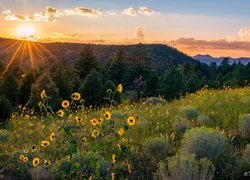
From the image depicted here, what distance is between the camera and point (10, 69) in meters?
58.4

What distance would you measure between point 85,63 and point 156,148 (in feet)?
178

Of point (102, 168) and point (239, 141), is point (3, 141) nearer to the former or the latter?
point (102, 168)

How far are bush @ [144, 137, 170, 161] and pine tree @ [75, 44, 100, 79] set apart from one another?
5341cm

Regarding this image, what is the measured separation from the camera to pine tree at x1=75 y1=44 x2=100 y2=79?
196ft

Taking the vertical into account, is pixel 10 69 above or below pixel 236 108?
below

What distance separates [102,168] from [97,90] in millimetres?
35240

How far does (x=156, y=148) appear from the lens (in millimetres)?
6738

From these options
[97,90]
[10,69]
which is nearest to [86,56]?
[10,69]

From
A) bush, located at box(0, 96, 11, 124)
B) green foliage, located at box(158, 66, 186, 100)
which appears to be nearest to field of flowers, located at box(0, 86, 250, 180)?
bush, located at box(0, 96, 11, 124)

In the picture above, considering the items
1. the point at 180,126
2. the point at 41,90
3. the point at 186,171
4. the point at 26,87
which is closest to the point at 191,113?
the point at 180,126

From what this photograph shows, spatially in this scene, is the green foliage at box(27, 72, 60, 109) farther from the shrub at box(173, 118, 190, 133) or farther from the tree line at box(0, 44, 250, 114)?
the shrub at box(173, 118, 190, 133)

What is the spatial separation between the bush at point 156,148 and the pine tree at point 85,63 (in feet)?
175

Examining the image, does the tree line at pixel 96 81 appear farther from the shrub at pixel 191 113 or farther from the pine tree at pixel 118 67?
the shrub at pixel 191 113

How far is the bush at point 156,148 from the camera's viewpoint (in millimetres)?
6637
